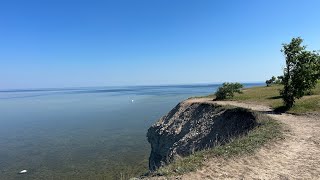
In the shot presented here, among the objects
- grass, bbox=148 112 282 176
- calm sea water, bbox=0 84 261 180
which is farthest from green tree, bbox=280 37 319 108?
calm sea water, bbox=0 84 261 180

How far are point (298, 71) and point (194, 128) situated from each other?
13.0m

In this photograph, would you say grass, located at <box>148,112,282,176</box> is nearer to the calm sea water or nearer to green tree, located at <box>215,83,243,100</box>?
the calm sea water

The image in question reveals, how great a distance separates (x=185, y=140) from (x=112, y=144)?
20.2 metres

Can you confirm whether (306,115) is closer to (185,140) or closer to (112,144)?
(185,140)

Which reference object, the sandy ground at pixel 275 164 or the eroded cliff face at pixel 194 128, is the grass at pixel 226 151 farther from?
the eroded cliff face at pixel 194 128

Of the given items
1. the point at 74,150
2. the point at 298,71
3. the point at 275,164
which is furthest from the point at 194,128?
the point at 74,150

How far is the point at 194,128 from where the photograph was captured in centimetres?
3306

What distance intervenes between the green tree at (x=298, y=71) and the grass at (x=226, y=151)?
1200 centimetres

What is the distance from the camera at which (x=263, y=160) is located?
47.3 ft

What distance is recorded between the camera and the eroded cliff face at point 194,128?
26875 mm

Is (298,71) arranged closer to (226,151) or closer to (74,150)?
(226,151)

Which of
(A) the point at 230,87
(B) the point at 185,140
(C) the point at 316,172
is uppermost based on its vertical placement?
(A) the point at 230,87

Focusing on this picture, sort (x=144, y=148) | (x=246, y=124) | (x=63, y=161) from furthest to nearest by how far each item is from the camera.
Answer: (x=144, y=148) < (x=63, y=161) < (x=246, y=124)

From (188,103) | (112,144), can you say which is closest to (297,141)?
(188,103)
